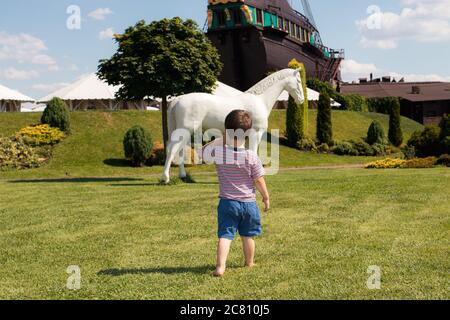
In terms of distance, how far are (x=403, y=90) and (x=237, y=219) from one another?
6565 cm

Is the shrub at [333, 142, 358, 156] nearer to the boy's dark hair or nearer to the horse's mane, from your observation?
the horse's mane

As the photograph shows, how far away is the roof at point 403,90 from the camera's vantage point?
60.6 metres

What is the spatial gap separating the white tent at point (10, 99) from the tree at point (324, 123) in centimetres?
2372

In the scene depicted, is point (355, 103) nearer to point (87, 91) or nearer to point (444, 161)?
point (87, 91)

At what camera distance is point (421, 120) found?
5869cm

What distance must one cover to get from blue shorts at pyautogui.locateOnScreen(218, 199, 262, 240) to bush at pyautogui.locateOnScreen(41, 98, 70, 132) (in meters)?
27.3

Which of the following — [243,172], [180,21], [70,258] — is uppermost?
[180,21]

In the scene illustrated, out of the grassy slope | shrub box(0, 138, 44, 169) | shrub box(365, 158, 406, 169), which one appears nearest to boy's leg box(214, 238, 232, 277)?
the grassy slope

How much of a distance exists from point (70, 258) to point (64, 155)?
22960mm

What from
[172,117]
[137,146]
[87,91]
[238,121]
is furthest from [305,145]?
[238,121]

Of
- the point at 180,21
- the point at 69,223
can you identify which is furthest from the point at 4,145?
the point at 69,223
